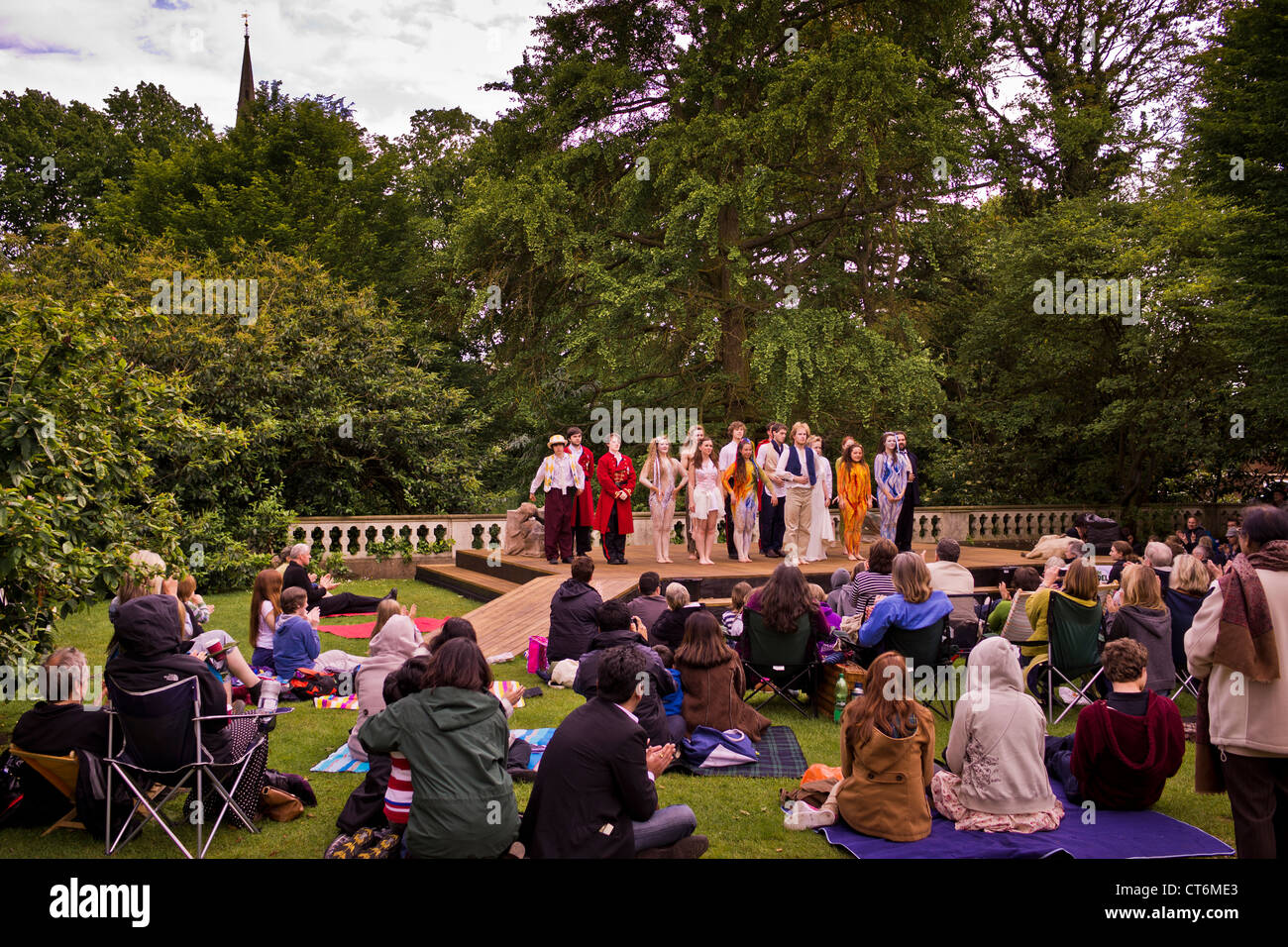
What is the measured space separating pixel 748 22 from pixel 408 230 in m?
14.4

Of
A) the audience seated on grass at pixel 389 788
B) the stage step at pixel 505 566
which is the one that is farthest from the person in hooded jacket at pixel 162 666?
the stage step at pixel 505 566

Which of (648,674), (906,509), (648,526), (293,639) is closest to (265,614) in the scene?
(293,639)

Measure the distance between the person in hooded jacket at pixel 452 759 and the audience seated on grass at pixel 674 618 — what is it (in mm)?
3783

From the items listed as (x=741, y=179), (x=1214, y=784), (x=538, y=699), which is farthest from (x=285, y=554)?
(x=741, y=179)

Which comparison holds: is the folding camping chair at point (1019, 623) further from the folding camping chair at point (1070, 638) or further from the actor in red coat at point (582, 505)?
the actor in red coat at point (582, 505)

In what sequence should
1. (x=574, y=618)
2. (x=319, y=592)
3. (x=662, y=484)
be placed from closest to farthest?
(x=574, y=618) < (x=319, y=592) < (x=662, y=484)

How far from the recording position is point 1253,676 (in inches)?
170

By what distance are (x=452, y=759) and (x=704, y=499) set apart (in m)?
9.93

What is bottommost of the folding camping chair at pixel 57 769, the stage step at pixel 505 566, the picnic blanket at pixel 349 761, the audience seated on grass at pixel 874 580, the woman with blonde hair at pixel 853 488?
the picnic blanket at pixel 349 761

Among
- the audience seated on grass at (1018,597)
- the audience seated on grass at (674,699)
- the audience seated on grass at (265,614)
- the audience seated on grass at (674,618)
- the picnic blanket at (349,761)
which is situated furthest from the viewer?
the audience seated on grass at (265,614)

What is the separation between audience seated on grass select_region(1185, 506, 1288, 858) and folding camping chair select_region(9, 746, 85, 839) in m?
5.76

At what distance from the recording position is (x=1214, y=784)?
468 centimetres

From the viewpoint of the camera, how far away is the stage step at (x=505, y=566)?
552 inches

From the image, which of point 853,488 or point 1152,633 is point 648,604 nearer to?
point 1152,633
